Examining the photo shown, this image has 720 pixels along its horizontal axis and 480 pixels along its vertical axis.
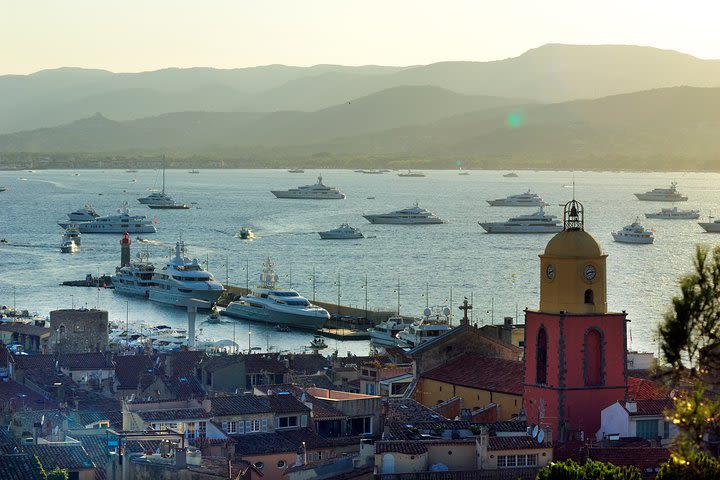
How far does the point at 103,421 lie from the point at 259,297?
119 feet

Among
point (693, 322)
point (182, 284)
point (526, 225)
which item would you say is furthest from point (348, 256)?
point (693, 322)

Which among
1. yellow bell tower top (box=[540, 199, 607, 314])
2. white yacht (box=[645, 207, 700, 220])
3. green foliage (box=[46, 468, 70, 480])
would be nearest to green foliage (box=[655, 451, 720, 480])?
green foliage (box=[46, 468, 70, 480])

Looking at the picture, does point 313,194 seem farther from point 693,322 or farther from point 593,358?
point 693,322

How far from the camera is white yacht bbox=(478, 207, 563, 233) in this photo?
4545 inches

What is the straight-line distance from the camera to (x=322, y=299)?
2537 inches

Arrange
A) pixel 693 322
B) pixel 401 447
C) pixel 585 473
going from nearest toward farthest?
pixel 693 322 < pixel 585 473 < pixel 401 447

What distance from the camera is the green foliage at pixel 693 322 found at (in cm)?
1066

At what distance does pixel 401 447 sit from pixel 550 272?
4.61 meters

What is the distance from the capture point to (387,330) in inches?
1923

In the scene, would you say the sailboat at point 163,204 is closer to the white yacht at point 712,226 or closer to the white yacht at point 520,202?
the white yacht at point 520,202

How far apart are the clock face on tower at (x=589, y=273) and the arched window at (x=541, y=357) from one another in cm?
87

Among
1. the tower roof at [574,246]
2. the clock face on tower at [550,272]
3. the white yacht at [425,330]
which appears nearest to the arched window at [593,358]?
the clock face on tower at [550,272]

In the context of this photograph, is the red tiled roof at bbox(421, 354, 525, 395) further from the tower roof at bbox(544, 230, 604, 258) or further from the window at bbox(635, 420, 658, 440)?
the window at bbox(635, 420, 658, 440)

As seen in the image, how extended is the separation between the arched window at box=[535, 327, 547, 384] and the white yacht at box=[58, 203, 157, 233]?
86.1m
